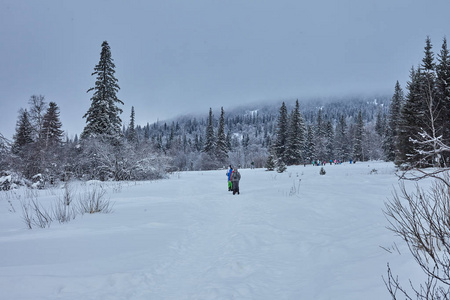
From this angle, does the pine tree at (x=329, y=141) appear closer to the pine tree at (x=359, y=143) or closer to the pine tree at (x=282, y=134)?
the pine tree at (x=359, y=143)

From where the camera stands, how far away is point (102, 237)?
14.3 feet

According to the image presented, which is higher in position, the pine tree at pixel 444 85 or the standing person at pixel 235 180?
the pine tree at pixel 444 85

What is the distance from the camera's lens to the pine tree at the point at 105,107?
2168cm

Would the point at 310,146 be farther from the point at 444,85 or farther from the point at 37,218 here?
the point at 37,218

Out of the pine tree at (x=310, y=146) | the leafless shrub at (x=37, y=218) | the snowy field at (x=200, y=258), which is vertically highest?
the pine tree at (x=310, y=146)

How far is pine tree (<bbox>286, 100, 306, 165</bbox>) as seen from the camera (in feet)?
134

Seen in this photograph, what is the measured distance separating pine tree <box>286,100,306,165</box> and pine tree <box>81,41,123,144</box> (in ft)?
93.4

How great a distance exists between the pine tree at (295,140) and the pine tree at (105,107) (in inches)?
1121

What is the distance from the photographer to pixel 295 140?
1607 inches

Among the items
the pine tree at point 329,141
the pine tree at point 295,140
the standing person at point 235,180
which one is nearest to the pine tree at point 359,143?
the pine tree at point 329,141

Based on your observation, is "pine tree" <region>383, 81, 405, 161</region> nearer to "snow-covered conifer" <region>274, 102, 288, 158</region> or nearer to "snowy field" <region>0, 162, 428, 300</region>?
"snow-covered conifer" <region>274, 102, 288, 158</region>

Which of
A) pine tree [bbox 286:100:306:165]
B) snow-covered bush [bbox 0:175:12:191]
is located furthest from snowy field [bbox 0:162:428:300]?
pine tree [bbox 286:100:306:165]

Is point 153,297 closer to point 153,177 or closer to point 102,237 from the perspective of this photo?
point 102,237

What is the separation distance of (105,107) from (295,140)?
100 feet
